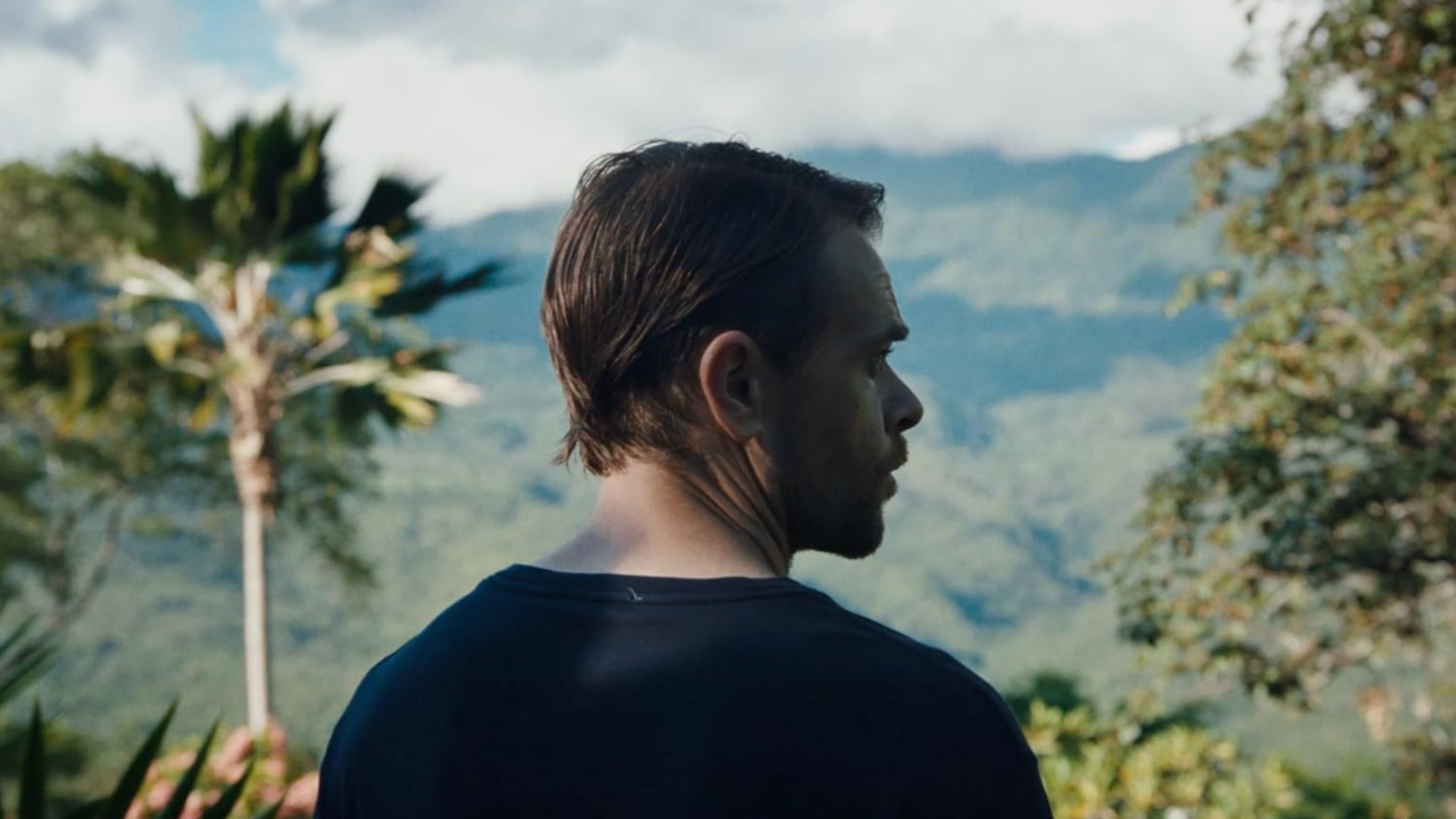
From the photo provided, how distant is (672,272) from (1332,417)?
7674 millimetres

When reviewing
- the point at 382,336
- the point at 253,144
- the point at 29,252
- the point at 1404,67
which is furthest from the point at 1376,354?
the point at 29,252

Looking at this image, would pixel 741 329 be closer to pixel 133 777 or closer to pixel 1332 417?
pixel 133 777

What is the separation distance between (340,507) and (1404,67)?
1897 centimetres

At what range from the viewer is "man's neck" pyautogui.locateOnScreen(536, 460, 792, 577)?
98cm

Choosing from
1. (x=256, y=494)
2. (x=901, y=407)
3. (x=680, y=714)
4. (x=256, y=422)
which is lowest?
(x=680, y=714)

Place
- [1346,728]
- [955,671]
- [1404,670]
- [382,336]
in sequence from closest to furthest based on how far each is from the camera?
[955,671] < [1404,670] < [382,336] < [1346,728]

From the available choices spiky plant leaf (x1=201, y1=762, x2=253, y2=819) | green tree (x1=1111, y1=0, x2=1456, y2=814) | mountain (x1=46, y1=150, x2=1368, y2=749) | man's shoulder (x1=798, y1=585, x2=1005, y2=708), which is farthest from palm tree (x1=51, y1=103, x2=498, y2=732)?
mountain (x1=46, y1=150, x2=1368, y2=749)

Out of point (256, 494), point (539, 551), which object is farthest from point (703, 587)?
point (539, 551)

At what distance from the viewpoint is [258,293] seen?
14773 millimetres

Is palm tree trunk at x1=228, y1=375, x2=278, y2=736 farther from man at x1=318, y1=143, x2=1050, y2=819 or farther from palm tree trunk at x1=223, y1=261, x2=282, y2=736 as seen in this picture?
man at x1=318, y1=143, x2=1050, y2=819

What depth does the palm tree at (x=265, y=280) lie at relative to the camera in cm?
1416

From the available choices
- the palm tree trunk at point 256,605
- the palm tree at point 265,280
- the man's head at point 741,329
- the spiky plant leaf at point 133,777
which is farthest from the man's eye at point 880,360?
the palm tree trunk at point 256,605

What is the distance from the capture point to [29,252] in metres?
24.3

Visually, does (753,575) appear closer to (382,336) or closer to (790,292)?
(790,292)
